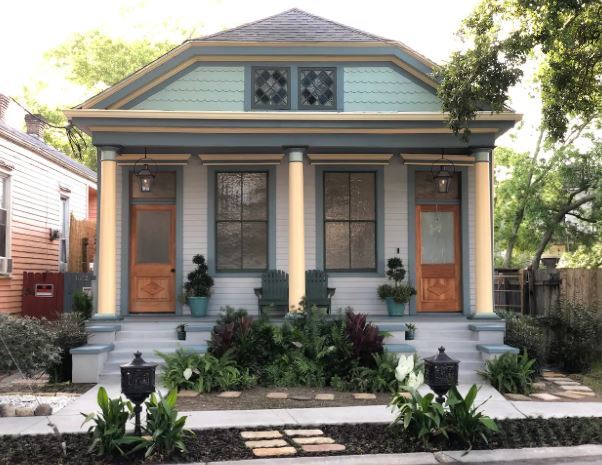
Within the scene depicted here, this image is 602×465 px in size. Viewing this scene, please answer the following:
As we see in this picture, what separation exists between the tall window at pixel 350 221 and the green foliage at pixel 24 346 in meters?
5.09

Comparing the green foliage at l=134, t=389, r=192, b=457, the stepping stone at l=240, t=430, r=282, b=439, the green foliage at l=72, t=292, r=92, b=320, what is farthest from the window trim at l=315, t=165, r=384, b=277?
the green foliage at l=134, t=389, r=192, b=457

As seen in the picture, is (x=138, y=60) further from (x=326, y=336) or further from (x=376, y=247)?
(x=326, y=336)

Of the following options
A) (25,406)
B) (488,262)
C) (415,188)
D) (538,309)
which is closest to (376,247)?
(415,188)

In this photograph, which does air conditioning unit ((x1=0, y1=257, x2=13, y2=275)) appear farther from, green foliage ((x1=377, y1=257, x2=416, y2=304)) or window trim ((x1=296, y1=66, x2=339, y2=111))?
green foliage ((x1=377, y1=257, x2=416, y2=304))

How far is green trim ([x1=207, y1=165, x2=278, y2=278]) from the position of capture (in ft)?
38.0

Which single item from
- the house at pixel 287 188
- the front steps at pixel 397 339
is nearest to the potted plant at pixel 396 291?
the house at pixel 287 188

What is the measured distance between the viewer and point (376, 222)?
462 inches

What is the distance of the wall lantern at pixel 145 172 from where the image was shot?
10969mm

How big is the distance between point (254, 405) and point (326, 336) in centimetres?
201

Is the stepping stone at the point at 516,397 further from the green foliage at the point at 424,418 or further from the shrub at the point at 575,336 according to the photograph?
the green foliage at the point at 424,418

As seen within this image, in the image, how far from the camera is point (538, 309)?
13.3m

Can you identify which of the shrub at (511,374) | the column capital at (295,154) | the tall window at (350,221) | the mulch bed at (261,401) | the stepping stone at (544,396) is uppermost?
the column capital at (295,154)

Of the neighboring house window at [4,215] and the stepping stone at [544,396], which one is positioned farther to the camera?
the neighboring house window at [4,215]

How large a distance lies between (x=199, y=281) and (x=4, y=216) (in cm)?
673
